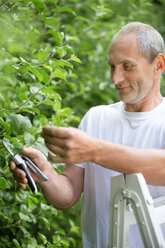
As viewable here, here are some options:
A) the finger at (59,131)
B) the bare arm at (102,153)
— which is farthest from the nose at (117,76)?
the finger at (59,131)

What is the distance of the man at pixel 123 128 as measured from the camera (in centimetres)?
145

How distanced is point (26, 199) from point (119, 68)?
2.53 ft

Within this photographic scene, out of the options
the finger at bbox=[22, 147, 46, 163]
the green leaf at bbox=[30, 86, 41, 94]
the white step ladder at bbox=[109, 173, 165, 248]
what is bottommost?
the white step ladder at bbox=[109, 173, 165, 248]

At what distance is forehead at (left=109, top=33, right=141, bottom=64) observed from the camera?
1445mm

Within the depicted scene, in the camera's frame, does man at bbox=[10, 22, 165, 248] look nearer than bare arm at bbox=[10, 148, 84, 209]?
No

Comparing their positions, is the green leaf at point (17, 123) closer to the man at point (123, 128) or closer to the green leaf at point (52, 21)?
the man at point (123, 128)

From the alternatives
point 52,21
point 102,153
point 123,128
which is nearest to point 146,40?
point 123,128

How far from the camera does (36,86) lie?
145 centimetres

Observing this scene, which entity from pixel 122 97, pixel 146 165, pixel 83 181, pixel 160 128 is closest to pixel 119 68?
pixel 122 97

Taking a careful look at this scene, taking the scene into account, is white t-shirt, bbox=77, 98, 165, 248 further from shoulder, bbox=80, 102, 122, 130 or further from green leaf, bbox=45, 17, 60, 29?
green leaf, bbox=45, 17, 60, 29

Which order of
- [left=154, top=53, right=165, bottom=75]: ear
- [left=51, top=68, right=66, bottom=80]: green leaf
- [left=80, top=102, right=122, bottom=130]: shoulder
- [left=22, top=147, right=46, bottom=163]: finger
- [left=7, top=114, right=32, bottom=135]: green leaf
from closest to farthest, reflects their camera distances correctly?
1. [left=7, top=114, right=32, bottom=135]: green leaf
2. [left=22, top=147, right=46, bottom=163]: finger
3. [left=51, top=68, right=66, bottom=80]: green leaf
4. [left=154, top=53, right=165, bottom=75]: ear
5. [left=80, top=102, right=122, bottom=130]: shoulder

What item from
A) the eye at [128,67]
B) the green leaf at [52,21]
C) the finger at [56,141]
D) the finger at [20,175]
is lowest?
the finger at [20,175]

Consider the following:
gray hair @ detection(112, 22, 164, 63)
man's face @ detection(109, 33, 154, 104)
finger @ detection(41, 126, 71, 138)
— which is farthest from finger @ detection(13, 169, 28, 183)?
gray hair @ detection(112, 22, 164, 63)

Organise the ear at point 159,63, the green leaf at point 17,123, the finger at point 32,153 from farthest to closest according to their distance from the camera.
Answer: the ear at point 159,63 → the finger at point 32,153 → the green leaf at point 17,123
